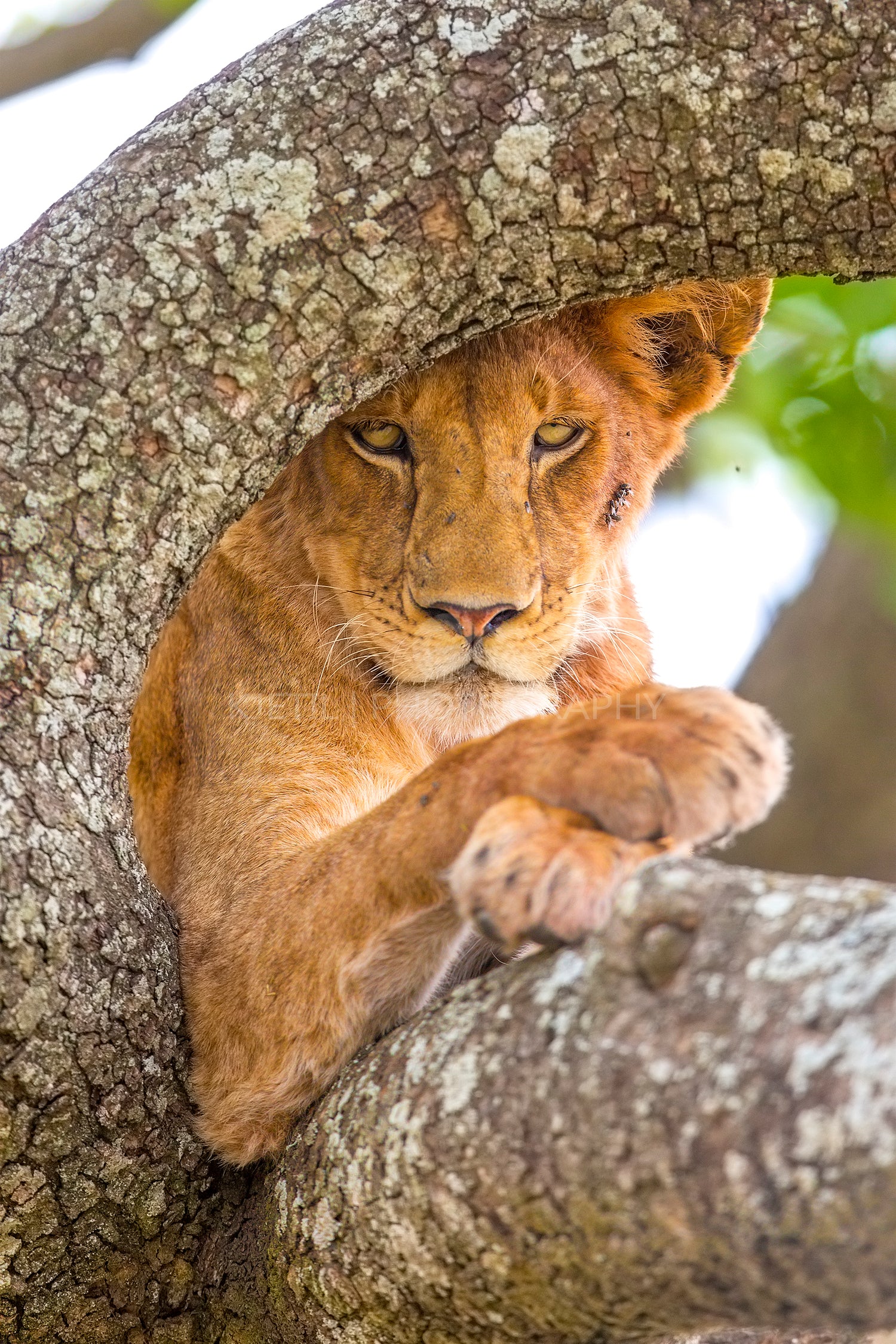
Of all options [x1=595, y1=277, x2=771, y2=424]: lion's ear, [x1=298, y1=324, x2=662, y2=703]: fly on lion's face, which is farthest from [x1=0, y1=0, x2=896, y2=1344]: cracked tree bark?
[x1=595, y1=277, x2=771, y2=424]: lion's ear

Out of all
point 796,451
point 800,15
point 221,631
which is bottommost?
point 796,451

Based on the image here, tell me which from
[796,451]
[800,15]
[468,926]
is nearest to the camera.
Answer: [800,15]

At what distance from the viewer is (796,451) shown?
4391 millimetres

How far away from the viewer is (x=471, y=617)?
305 cm

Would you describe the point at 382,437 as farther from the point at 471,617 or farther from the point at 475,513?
the point at 471,617

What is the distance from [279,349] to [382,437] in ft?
2.33

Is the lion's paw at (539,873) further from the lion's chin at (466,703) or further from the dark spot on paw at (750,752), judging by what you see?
the lion's chin at (466,703)

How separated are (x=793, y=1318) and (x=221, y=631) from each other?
6.78ft

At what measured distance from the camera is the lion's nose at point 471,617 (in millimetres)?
3043

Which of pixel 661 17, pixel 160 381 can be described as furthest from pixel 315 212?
pixel 661 17

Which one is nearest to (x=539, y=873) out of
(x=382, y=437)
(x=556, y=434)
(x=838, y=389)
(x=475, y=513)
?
(x=475, y=513)

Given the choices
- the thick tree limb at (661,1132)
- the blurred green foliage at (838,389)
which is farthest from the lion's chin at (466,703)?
the blurred green foliage at (838,389)

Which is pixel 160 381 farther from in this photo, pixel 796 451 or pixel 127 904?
pixel 796 451

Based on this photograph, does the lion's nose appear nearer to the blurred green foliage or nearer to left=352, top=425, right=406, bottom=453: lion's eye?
left=352, top=425, right=406, bottom=453: lion's eye
